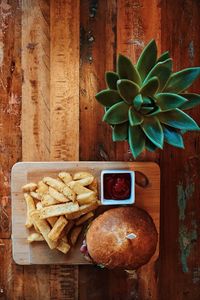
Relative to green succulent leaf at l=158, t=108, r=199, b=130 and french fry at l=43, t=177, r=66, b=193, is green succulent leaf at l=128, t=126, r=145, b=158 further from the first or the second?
french fry at l=43, t=177, r=66, b=193

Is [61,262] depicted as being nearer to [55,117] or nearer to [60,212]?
[60,212]

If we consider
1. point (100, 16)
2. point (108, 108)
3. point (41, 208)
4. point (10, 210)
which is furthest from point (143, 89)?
point (10, 210)

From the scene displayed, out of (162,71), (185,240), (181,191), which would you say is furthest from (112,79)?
(185,240)

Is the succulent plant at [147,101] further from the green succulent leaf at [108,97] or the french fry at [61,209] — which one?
the french fry at [61,209]

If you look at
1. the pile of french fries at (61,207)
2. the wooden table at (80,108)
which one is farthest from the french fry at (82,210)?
the wooden table at (80,108)

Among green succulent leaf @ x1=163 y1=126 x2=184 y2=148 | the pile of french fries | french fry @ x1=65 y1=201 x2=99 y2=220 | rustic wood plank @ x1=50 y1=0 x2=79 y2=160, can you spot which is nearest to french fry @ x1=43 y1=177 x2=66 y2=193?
the pile of french fries

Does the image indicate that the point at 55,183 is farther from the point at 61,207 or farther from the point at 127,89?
the point at 127,89
